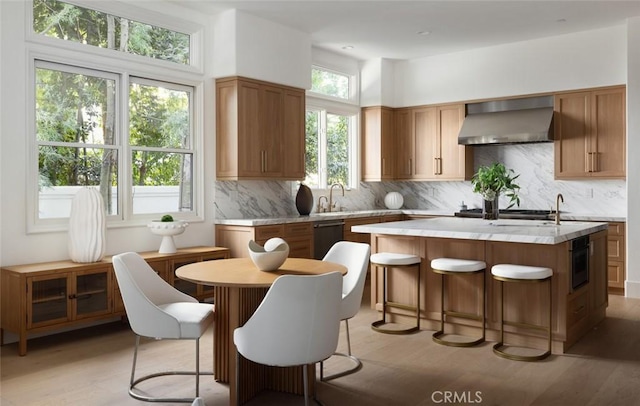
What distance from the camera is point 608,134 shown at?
6395 mm

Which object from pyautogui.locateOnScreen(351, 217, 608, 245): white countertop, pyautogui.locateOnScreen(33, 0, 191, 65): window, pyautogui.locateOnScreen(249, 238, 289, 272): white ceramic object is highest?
pyautogui.locateOnScreen(33, 0, 191, 65): window

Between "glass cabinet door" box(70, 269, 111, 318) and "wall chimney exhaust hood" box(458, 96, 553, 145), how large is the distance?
16.1ft

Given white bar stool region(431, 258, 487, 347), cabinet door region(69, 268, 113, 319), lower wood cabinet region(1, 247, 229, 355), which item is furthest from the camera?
cabinet door region(69, 268, 113, 319)

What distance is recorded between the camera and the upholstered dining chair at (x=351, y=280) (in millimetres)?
3553

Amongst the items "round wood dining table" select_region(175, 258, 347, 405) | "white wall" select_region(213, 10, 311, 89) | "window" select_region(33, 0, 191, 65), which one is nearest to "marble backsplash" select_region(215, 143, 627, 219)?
"white wall" select_region(213, 10, 311, 89)

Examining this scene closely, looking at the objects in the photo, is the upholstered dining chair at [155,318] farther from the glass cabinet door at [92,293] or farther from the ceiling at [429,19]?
the ceiling at [429,19]

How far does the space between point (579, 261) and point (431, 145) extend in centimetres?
386

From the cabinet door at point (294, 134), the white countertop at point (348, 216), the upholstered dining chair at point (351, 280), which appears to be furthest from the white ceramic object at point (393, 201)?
the upholstered dining chair at point (351, 280)

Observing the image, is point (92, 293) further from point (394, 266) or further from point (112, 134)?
point (394, 266)

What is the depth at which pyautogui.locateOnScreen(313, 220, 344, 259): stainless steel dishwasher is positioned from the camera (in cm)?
645

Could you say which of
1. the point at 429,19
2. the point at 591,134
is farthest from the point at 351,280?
the point at 591,134

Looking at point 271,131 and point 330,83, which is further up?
point 330,83

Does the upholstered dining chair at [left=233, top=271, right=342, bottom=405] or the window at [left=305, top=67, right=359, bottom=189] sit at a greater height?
the window at [left=305, top=67, right=359, bottom=189]

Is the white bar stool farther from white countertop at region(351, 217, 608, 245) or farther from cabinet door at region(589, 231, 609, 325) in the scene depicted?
cabinet door at region(589, 231, 609, 325)
